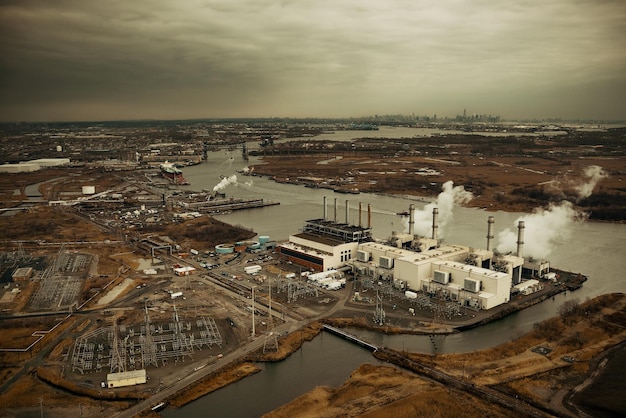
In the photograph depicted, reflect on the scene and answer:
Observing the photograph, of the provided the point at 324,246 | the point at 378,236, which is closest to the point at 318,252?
the point at 324,246

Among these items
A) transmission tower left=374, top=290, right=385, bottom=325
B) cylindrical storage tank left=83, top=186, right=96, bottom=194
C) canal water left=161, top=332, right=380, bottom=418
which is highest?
cylindrical storage tank left=83, top=186, right=96, bottom=194

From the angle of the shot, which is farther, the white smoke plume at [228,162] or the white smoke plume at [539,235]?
the white smoke plume at [228,162]

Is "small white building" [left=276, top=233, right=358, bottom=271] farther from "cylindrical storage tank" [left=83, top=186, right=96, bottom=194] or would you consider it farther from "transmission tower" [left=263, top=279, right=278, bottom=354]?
"cylindrical storage tank" [left=83, top=186, right=96, bottom=194]

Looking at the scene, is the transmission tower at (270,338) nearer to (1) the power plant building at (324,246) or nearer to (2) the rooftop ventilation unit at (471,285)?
(1) the power plant building at (324,246)

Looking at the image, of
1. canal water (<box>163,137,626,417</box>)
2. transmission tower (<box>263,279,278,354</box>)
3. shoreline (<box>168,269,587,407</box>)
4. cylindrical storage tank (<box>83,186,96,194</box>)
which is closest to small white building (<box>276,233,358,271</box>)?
shoreline (<box>168,269,587,407</box>)

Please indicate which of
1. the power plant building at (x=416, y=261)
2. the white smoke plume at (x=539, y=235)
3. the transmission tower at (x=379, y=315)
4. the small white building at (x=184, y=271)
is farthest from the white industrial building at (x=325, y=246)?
the white smoke plume at (x=539, y=235)

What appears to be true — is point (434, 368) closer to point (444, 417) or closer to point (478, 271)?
point (444, 417)
